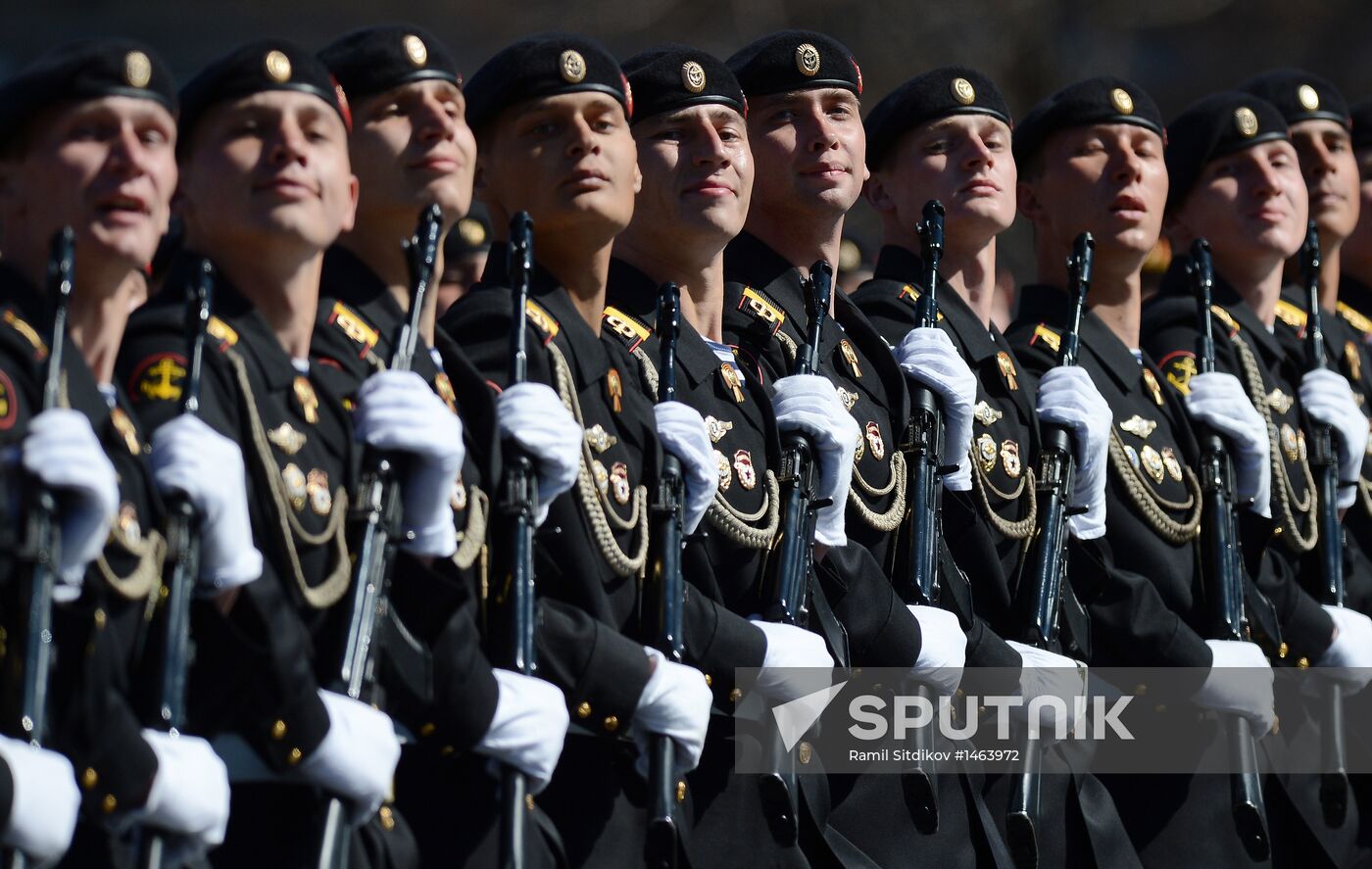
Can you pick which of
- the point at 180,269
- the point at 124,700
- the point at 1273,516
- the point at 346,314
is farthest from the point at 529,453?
the point at 1273,516

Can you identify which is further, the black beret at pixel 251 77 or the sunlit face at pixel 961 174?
the sunlit face at pixel 961 174

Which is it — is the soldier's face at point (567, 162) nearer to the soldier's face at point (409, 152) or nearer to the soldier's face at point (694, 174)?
the soldier's face at point (694, 174)

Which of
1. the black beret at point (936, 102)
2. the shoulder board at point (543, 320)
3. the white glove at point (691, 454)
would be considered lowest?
the white glove at point (691, 454)

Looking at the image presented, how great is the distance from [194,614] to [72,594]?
38cm

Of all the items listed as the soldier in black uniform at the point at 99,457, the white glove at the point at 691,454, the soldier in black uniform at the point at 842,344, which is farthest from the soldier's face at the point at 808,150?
the soldier in black uniform at the point at 99,457

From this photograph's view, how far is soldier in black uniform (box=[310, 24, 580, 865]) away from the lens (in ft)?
18.7

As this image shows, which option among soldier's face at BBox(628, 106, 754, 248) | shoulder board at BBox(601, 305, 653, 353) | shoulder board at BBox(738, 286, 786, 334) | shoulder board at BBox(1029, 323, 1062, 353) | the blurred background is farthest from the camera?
the blurred background

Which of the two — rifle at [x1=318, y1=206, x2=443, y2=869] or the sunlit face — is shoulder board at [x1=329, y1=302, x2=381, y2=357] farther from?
the sunlit face

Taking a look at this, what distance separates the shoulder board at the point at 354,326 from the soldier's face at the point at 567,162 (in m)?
0.80

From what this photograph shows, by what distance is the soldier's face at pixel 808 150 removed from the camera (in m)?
7.58

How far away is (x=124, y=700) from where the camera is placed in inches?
197

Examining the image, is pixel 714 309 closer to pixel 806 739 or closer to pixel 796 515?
pixel 796 515

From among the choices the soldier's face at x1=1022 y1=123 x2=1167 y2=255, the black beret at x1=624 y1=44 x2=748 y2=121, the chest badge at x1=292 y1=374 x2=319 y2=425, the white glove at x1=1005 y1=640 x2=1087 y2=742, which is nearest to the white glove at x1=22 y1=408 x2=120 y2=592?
the chest badge at x1=292 y1=374 x2=319 y2=425

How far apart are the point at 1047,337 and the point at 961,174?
2.09 feet
